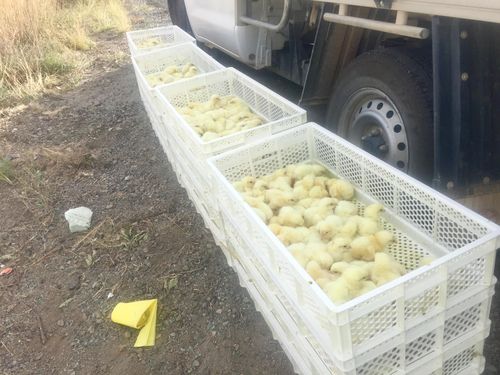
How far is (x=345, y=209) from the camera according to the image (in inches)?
93.5

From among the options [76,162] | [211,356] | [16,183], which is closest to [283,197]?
[211,356]

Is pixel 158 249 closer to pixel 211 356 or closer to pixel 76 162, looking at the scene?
pixel 211 356

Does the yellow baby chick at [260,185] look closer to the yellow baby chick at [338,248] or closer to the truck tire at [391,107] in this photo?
the yellow baby chick at [338,248]

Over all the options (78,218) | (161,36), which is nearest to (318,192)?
(78,218)

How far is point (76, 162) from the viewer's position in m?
4.52

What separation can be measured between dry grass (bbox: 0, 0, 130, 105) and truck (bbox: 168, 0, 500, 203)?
4362 mm

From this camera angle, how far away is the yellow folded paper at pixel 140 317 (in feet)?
8.39

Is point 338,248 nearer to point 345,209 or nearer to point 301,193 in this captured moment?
point 345,209

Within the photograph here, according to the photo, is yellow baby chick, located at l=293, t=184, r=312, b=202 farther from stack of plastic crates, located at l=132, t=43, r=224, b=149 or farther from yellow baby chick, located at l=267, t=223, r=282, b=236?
stack of plastic crates, located at l=132, t=43, r=224, b=149

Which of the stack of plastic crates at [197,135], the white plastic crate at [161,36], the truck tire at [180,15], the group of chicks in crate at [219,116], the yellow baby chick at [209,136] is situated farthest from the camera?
the truck tire at [180,15]

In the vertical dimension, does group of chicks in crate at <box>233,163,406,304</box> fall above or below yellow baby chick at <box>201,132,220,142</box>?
below

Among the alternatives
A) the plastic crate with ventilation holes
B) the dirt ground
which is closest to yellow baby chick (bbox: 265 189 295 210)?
the dirt ground

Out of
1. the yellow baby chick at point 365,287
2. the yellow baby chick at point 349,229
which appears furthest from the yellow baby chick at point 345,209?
the yellow baby chick at point 365,287

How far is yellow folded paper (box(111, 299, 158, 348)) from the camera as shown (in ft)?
8.39
